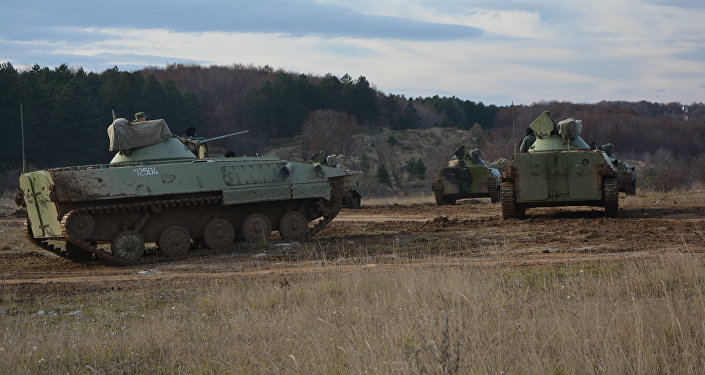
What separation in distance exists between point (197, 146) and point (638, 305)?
14.2 m

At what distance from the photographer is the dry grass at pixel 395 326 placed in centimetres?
641

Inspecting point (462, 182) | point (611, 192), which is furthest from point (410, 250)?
point (462, 182)

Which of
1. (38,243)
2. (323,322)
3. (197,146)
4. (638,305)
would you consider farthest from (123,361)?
(197,146)

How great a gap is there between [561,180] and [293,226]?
19.6 ft

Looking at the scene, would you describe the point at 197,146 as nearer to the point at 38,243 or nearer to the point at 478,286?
the point at 38,243

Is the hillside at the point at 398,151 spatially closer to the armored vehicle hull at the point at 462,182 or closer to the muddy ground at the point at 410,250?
the armored vehicle hull at the point at 462,182

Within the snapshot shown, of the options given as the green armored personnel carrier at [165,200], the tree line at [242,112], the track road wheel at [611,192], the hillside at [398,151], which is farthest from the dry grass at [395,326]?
the hillside at [398,151]

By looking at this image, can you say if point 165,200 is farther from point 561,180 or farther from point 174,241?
point 561,180

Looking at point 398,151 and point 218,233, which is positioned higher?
point 218,233

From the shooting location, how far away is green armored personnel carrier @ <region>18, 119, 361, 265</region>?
16500 mm

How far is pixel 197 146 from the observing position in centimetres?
2045

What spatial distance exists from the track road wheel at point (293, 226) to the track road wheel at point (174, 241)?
2.10m

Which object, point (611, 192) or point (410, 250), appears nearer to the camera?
point (410, 250)

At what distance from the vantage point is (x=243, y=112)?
236 feet
